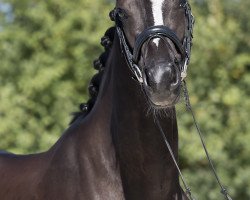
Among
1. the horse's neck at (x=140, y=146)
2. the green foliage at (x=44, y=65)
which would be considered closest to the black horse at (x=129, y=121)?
the horse's neck at (x=140, y=146)

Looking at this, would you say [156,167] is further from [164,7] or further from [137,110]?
[164,7]

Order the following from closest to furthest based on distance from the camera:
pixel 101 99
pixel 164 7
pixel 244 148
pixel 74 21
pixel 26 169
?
pixel 164 7, pixel 101 99, pixel 26 169, pixel 244 148, pixel 74 21

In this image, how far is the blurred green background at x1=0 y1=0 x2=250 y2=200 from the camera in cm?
988

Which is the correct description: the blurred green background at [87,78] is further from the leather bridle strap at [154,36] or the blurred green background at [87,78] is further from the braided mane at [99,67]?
the leather bridle strap at [154,36]

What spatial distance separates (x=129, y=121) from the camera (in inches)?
165

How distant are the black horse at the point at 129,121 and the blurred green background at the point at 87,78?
5.08m

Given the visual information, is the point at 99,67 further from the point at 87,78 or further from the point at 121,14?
the point at 87,78

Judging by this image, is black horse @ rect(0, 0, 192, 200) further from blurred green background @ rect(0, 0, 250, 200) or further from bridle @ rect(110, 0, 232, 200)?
blurred green background @ rect(0, 0, 250, 200)

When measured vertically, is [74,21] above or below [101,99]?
above

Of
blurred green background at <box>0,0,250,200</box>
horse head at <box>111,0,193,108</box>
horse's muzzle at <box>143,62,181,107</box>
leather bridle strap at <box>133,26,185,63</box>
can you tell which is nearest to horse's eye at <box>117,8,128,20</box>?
horse head at <box>111,0,193,108</box>

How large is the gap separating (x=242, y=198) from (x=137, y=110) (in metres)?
6.17

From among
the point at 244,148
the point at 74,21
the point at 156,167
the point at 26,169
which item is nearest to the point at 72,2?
the point at 74,21

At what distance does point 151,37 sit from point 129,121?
570mm

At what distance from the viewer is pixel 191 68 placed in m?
10.4
